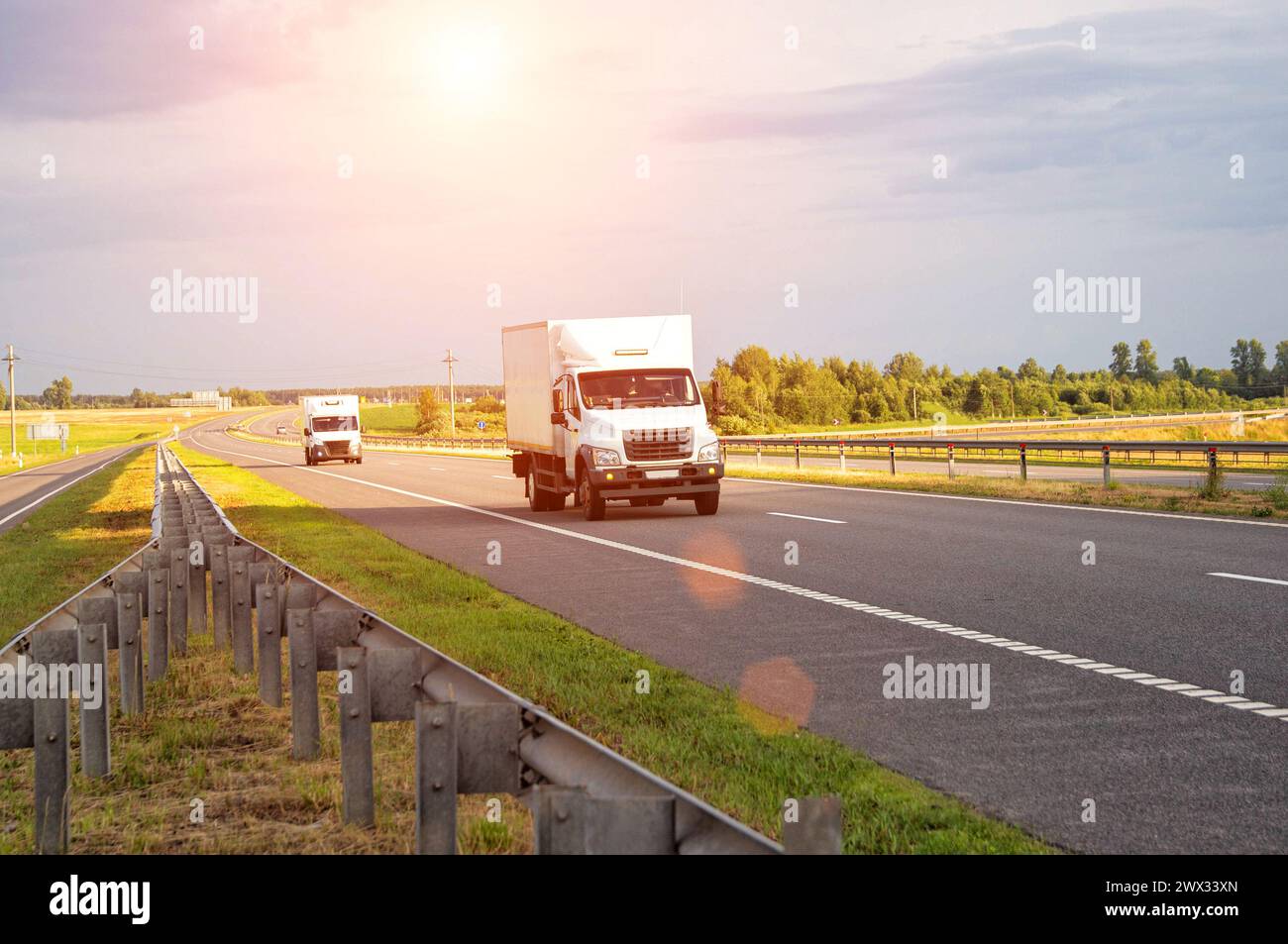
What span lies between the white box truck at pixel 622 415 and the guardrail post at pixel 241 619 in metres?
12.5

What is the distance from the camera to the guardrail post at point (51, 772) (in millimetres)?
4824

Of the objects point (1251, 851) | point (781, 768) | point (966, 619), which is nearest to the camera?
point (1251, 851)

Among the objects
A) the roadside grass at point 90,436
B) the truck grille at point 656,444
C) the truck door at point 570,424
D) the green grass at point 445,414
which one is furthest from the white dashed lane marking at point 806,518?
the green grass at point 445,414

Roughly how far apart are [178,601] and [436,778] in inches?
240

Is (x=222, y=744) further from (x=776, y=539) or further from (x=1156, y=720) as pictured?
(x=776, y=539)

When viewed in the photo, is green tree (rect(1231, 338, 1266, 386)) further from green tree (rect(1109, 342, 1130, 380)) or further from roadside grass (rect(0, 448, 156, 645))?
roadside grass (rect(0, 448, 156, 645))

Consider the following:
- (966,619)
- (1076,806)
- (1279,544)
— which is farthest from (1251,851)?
(1279,544)

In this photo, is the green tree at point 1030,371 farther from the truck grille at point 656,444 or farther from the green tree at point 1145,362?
the truck grille at point 656,444

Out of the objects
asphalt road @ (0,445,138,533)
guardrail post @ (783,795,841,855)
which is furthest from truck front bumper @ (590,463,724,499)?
guardrail post @ (783,795,841,855)

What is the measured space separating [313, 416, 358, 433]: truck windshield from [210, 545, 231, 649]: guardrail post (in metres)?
47.0

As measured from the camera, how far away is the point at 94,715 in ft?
19.1

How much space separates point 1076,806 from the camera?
17.3 feet

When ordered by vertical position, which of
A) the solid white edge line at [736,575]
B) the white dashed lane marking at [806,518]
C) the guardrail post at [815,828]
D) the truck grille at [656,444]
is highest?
the truck grille at [656,444]

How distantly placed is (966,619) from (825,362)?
5345 inches
